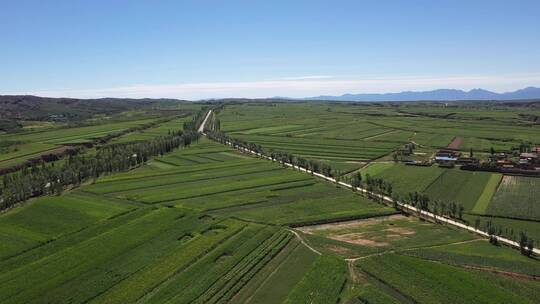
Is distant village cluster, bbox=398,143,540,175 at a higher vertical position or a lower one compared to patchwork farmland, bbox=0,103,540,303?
higher

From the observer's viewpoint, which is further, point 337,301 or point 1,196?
point 1,196

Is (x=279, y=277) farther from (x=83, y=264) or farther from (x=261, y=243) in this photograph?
(x=83, y=264)

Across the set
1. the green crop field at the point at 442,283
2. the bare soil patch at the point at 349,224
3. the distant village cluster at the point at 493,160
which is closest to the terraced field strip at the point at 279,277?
the green crop field at the point at 442,283

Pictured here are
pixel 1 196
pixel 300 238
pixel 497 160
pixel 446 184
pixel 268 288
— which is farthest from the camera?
pixel 497 160

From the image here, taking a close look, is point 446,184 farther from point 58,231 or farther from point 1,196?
point 1,196

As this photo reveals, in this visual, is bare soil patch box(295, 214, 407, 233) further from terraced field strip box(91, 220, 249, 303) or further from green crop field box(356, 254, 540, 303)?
green crop field box(356, 254, 540, 303)

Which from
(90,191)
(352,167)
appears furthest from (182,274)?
(352,167)

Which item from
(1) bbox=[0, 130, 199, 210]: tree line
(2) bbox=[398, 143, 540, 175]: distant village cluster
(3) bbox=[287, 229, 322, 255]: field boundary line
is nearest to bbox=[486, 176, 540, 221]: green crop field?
(2) bbox=[398, 143, 540, 175]: distant village cluster
